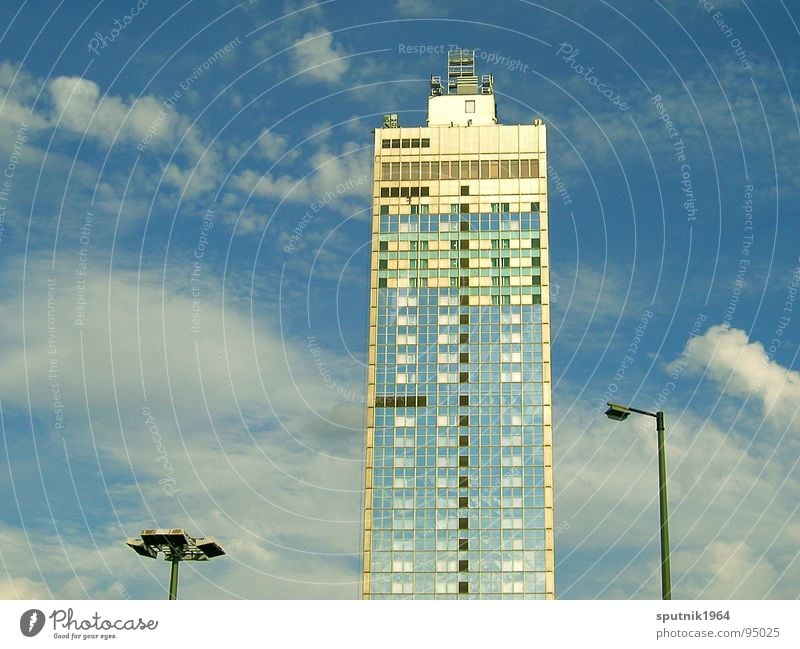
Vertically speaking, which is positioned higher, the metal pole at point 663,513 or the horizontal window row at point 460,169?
the horizontal window row at point 460,169

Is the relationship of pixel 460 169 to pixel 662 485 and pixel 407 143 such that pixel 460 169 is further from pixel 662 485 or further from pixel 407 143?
pixel 662 485

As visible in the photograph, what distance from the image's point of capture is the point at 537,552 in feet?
407

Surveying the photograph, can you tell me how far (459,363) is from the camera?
436ft

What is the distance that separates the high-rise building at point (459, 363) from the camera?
12525cm
